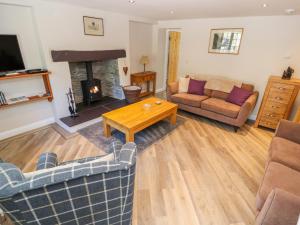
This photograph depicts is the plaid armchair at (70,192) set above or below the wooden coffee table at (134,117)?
above

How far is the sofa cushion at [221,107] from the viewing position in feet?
10.6

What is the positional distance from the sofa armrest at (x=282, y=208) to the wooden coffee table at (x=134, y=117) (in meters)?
1.79

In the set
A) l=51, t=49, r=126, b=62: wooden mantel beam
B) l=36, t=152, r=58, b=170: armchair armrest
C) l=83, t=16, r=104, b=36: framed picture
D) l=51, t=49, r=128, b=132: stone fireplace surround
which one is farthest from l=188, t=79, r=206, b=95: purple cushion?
l=36, t=152, r=58, b=170: armchair armrest

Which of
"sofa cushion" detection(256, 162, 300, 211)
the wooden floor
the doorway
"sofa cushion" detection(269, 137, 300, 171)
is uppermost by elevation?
the doorway

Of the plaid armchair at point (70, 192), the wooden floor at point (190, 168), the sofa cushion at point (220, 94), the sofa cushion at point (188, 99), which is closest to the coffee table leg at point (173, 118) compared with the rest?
the wooden floor at point (190, 168)

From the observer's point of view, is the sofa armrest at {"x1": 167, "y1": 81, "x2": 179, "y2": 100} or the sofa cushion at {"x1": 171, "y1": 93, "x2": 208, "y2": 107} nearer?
the sofa cushion at {"x1": 171, "y1": 93, "x2": 208, "y2": 107}

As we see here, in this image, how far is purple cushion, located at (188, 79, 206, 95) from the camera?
403 centimetres

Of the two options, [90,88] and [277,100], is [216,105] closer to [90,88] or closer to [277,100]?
[277,100]

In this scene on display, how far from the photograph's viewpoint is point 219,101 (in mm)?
3643

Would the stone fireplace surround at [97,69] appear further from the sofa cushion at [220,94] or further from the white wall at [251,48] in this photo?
the sofa cushion at [220,94]

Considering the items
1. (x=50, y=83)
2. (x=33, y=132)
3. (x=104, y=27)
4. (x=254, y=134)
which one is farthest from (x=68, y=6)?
(x=254, y=134)

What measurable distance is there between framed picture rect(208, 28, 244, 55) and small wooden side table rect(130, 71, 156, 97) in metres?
1.78

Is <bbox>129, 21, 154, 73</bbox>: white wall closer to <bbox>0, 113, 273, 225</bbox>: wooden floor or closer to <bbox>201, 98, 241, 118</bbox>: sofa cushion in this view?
<bbox>201, 98, 241, 118</bbox>: sofa cushion

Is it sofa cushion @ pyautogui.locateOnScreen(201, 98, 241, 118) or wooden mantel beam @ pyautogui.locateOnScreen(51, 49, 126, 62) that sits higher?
wooden mantel beam @ pyautogui.locateOnScreen(51, 49, 126, 62)
